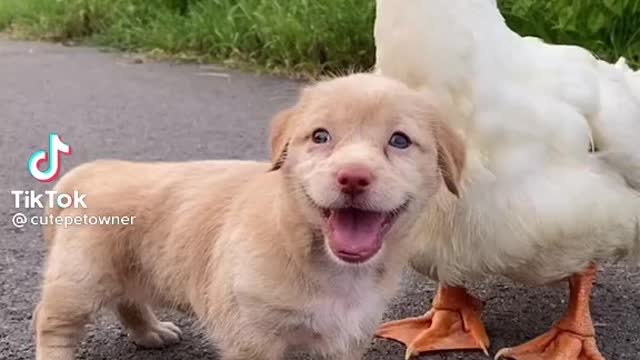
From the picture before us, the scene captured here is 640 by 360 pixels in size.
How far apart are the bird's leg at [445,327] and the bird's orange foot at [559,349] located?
8 centimetres

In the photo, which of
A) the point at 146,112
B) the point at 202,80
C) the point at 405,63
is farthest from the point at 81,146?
the point at 405,63

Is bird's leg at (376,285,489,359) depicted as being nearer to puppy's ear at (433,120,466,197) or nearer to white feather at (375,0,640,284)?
white feather at (375,0,640,284)

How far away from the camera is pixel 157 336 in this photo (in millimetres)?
2398

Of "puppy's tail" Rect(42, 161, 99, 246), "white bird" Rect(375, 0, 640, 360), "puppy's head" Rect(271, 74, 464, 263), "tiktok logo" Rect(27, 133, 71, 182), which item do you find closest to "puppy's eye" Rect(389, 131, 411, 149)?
"puppy's head" Rect(271, 74, 464, 263)

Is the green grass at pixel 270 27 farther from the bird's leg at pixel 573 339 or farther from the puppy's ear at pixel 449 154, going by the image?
the puppy's ear at pixel 449 154

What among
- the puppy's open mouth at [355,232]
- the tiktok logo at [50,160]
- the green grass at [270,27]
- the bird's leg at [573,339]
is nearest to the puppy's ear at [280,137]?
the puppy's open mouth at [355,232]

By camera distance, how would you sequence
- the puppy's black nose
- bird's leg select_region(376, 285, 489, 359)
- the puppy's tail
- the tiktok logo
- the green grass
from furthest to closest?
the green grass → the tiktok logo → bird's leg select_region(376, 285, 489, 359) → the puppy's tail → the puppy's black nose

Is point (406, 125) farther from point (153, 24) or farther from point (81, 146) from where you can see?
point (153, 24)

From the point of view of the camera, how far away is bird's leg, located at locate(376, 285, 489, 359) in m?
2.50

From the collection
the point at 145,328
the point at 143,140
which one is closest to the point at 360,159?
the point at 145,328

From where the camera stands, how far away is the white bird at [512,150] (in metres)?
2.24

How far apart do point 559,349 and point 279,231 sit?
86cm

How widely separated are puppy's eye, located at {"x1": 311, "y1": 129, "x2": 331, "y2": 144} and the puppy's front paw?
774 mm

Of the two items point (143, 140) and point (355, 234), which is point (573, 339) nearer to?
point (355, 234)
